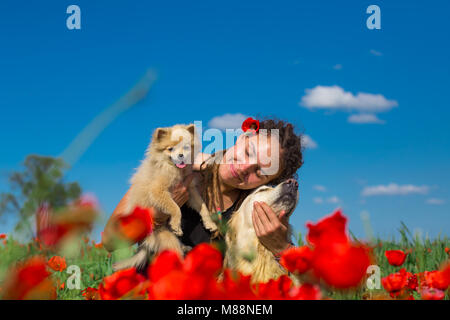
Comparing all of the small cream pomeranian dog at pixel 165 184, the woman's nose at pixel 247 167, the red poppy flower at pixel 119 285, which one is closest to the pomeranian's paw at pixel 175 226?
the small cream pomeranian dog at pixel 165 184

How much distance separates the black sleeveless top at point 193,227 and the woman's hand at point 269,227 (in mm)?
640

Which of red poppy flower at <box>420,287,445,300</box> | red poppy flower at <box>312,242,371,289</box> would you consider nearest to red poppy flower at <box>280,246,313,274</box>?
red poppy flower at <box>312,242,371,289</box>

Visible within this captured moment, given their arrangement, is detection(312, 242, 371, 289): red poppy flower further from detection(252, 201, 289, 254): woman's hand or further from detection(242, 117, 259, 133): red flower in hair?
detection(242, 117, 259, 133): red flower in hair

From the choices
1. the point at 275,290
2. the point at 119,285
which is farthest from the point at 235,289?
the point at 119,285

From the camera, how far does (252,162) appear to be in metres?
3.33

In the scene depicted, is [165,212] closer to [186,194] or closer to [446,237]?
[186,194]

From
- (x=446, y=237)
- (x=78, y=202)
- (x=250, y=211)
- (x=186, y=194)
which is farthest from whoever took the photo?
(x=446, y=237)

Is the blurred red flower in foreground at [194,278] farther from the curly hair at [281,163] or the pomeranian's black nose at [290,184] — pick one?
the curly hair at [281,163]

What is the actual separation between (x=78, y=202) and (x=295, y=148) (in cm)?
318

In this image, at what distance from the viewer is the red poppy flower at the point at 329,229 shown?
117cm

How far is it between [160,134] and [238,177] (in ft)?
2.68

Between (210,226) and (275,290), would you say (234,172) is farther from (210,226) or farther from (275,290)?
(275,290)

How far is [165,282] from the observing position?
3.30 feet
